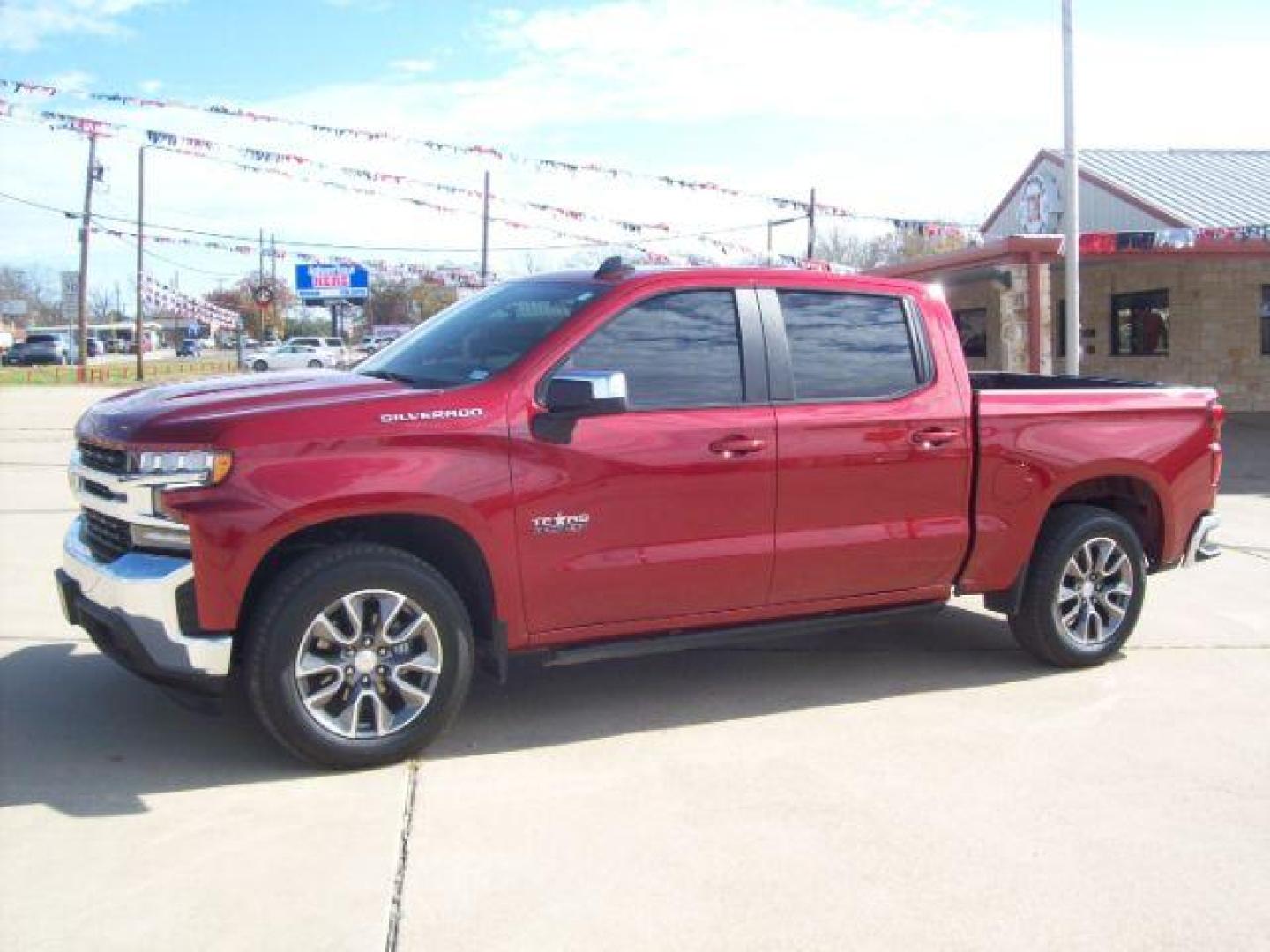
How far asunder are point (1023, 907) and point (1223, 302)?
67.2 feet

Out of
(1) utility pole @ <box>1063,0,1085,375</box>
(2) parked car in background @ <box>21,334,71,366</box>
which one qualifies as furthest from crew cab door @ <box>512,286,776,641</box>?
(2) parked car in background @ <box>21,334,71,366</box>

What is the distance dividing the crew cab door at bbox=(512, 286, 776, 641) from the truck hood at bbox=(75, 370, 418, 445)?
2.35ft

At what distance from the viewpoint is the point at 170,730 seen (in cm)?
501

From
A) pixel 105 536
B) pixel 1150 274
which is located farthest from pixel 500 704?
pixel 1150 274

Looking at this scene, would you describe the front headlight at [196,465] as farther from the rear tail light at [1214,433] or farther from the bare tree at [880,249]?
the bare tree at [880,249]

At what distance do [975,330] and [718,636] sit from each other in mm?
21918

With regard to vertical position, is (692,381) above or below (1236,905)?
above

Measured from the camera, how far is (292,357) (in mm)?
53406

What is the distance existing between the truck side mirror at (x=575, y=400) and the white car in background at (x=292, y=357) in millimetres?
47382

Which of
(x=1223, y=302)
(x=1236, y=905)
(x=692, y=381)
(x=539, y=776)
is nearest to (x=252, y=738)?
(x=539, y=776)

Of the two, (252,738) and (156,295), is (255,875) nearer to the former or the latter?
(252,738)

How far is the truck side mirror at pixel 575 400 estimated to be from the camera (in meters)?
4.58

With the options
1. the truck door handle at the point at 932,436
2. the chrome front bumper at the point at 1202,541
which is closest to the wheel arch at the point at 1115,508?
the chrome front bumper at the point at 1202,541

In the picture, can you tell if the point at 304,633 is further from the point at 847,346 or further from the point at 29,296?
the point at 29,296
